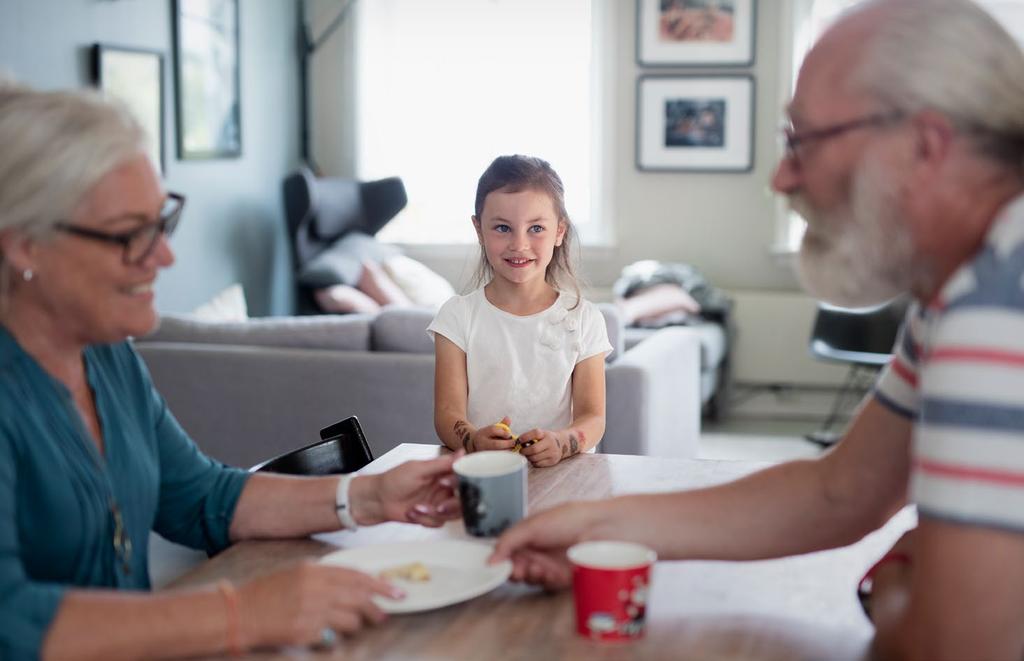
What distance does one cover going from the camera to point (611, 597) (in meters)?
1.13

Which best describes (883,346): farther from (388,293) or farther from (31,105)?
(31,105)

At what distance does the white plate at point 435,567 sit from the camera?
122cm

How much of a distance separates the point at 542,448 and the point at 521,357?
1.74 ft

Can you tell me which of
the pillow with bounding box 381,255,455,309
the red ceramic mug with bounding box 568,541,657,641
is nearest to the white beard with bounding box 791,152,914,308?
the red ceramic mug with bounding box 568,541,657,641

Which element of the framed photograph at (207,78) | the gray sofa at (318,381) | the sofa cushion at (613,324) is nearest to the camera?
the gray sofa at (318,381)

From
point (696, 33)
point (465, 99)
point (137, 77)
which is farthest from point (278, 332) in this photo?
point (696, 33)

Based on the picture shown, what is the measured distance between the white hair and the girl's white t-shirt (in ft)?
3.71

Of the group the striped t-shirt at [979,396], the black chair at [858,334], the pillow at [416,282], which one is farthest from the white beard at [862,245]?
the pillow at [416,282]

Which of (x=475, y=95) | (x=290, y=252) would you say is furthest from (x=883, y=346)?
(x=290, y=252)

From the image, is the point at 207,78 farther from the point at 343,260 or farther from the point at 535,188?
the point at 535,188

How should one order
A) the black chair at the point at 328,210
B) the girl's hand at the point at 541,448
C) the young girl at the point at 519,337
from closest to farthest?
the girl's hand at the point at 541,448
the young girl at the point at 519,337
the black chair at the point at 328,210

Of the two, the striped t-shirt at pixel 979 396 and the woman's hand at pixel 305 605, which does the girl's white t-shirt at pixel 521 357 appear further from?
Answer: the striped t-shirt at pixel 979 396

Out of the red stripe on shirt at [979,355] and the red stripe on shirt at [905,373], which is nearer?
the red stripe on shirt at [979,355]

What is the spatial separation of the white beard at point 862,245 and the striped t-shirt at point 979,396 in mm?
114
